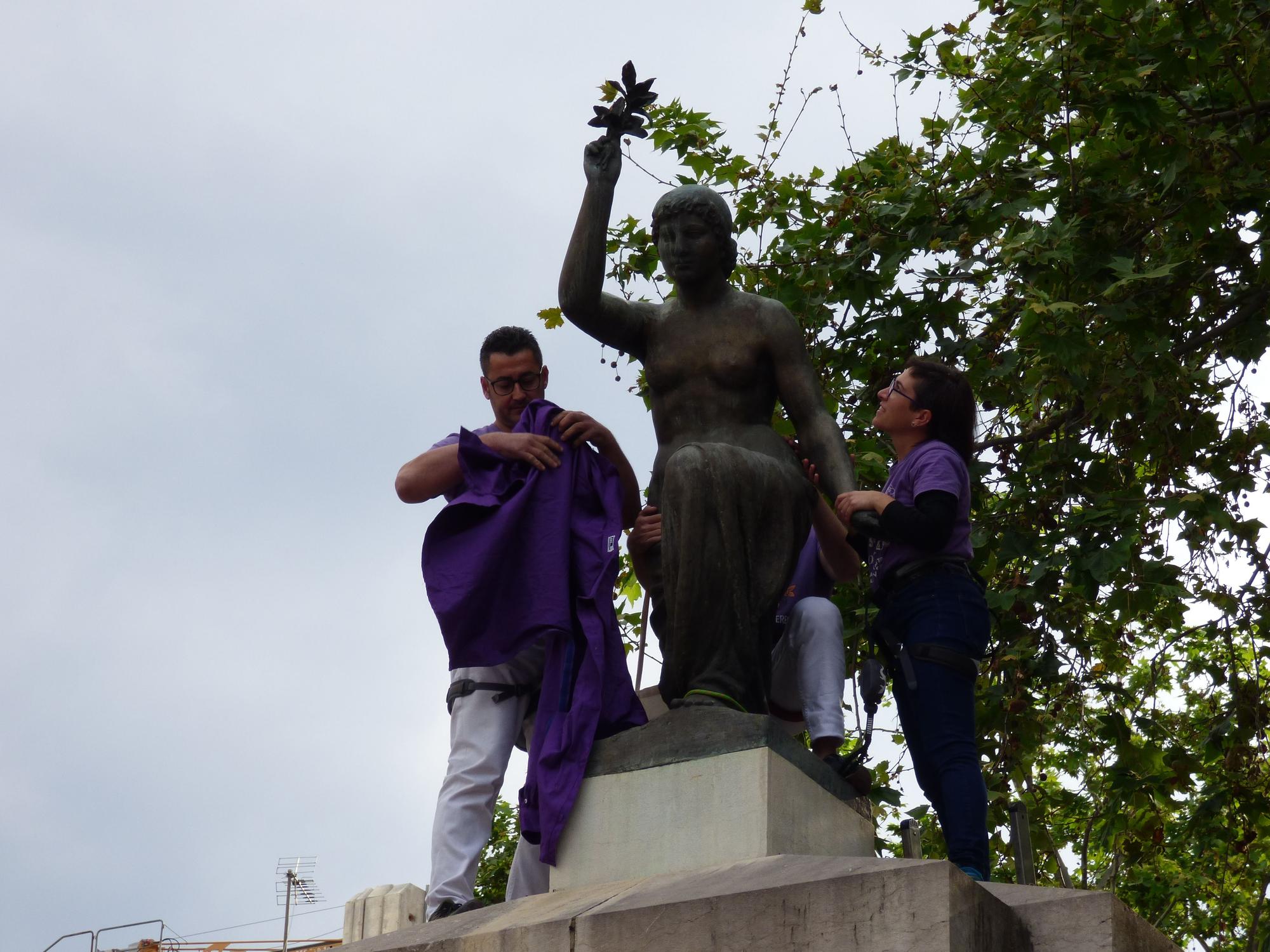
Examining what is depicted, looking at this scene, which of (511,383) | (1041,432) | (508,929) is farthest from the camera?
(1041,432)

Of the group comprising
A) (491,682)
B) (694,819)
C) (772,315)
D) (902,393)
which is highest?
(772,315)

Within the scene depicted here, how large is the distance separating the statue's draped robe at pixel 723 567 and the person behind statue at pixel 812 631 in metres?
0.13

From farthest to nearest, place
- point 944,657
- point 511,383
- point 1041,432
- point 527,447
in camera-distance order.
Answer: point 1041,432
point 511,383
point 527,447
point 944,657

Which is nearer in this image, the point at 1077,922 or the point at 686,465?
the point at 1077,922

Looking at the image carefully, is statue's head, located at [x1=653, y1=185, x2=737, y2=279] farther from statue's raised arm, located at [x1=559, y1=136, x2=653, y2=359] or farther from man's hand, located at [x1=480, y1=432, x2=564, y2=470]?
man's hand, located at [x1=480, y1=432, x2=564, y2=470]

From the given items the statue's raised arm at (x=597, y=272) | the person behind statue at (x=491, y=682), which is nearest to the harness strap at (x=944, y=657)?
the person behind statue at (x=491, y=682)

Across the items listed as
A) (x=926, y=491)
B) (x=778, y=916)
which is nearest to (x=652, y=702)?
(x=926, y=491)

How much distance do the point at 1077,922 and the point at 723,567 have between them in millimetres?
1430

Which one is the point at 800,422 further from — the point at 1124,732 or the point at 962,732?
the point at 1124,732

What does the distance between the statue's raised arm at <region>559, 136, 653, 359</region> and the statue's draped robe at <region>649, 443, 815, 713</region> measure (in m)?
0.65

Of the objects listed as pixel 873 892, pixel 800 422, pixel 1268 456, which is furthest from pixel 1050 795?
pixel 873 892

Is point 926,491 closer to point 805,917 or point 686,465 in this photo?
point 686,465

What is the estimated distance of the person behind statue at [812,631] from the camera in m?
5.25

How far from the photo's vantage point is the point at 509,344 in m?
5.78
